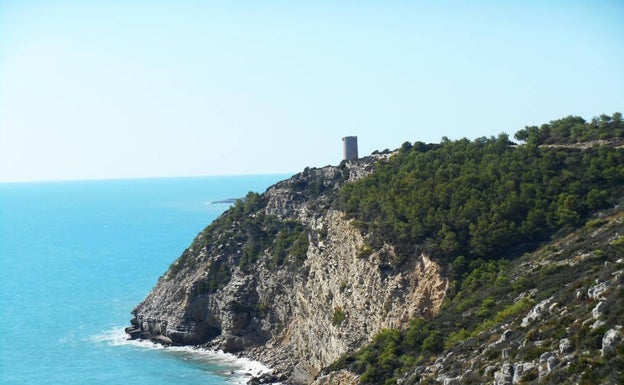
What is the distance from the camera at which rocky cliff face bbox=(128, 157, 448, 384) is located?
53312 millimetres

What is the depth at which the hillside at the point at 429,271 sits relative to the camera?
30.7 metres

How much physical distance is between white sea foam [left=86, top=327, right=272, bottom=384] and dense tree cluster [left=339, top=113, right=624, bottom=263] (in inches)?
637

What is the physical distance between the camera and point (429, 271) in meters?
50.5

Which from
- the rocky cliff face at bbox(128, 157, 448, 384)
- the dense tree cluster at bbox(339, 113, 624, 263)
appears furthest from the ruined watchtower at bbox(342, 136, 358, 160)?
the dense tree cluster at bbox(339, 113, 624, 263)

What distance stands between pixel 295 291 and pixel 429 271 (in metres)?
21.7

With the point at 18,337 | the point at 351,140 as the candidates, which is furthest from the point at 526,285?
the point at 18,337

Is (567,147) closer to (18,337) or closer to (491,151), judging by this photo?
(491,151)

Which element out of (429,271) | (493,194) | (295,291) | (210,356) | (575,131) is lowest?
(210,356)

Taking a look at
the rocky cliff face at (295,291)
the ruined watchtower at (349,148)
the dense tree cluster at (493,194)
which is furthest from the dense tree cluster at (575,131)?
the ruined watchtower at (349,148)

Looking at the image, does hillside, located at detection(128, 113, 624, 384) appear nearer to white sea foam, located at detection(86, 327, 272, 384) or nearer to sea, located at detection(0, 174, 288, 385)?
white sea foam, located at detection(86, 327, 272, 384)

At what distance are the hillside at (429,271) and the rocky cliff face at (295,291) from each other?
0.51 feet

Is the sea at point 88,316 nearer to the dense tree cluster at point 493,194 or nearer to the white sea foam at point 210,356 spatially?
the white sea foam at point 210,356

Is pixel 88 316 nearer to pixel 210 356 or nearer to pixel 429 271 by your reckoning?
pixel 210 356

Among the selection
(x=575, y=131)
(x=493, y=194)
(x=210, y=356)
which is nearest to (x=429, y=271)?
(x=493, y=194)
